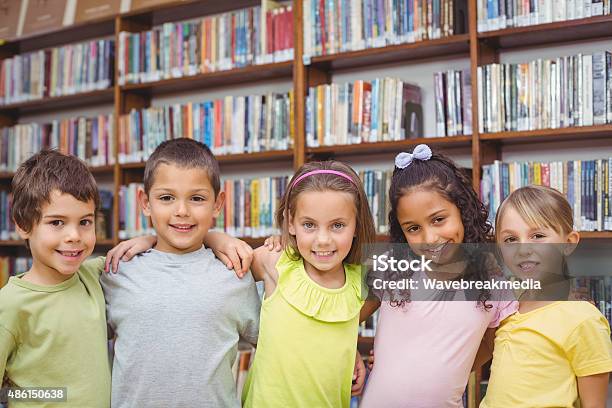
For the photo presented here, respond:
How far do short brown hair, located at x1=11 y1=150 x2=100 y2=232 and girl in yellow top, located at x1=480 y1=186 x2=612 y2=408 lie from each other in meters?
1.02

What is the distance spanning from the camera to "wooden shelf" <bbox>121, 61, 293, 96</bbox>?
3281mm

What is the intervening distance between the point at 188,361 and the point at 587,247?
6.00ft

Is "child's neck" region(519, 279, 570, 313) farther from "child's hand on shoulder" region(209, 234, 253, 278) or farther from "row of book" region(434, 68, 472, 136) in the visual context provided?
"row of book" region(434, 68, 472, 136)

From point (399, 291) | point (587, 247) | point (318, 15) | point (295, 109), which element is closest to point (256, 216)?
point (295, 109)

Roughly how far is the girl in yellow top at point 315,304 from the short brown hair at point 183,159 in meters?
0.23

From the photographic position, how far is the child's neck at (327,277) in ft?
5.44

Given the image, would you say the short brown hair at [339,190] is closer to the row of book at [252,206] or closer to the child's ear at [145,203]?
the child's ear at [145,203]

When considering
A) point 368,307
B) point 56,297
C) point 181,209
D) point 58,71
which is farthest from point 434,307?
point 58,71

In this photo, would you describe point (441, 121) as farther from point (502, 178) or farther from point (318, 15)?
point (318, 15)

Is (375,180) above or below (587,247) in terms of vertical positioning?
above

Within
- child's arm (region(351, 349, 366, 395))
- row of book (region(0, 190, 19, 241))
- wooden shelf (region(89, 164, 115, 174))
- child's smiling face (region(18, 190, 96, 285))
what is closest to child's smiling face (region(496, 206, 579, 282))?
child's arm (region(351, 349, 366, 395))

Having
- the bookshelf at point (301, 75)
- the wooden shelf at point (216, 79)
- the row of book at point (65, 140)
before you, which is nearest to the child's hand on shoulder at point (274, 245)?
the bookshelf at point (301, 75)

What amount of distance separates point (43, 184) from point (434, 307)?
98 centimetres

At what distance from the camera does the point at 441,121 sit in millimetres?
2830
